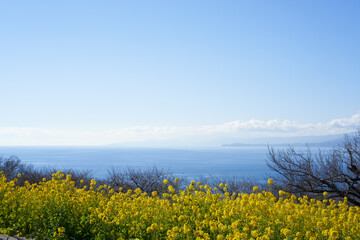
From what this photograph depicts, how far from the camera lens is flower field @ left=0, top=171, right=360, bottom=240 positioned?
5016 mm

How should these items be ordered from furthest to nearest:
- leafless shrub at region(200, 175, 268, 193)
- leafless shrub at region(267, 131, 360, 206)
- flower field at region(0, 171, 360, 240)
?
Answer: leafless shrub at region(200, 175, 268, 193) → leafless shrub at region(267, 131, 360, 206) → flower field at region(0, 171, 360, 240)

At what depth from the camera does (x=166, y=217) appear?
18.5ft

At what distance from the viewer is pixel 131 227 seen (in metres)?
5.39

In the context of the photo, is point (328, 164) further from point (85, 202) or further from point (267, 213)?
point (85, 202)

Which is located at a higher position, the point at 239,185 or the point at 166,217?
the point at 166,217

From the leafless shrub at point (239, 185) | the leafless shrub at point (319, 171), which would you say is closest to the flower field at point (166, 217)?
the leafless shrub at point (319, 171)

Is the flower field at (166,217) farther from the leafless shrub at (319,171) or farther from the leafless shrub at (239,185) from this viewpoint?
the leafless shrub at (239,185)

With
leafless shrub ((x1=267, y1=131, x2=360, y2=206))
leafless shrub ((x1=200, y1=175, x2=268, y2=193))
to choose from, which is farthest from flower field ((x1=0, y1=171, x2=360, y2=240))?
leafless shrub ((x1=200, y1=175, x2=268, y2=193))

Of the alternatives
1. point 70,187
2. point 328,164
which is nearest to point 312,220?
point 70,187

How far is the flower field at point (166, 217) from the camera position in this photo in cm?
502

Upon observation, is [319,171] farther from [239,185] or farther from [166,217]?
[239,185]

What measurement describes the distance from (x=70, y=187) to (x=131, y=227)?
104 inches

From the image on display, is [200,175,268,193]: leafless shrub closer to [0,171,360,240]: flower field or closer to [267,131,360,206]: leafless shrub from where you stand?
[267,131,360,206]: leafless shrub

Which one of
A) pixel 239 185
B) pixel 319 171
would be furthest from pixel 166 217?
pixel 239 185
